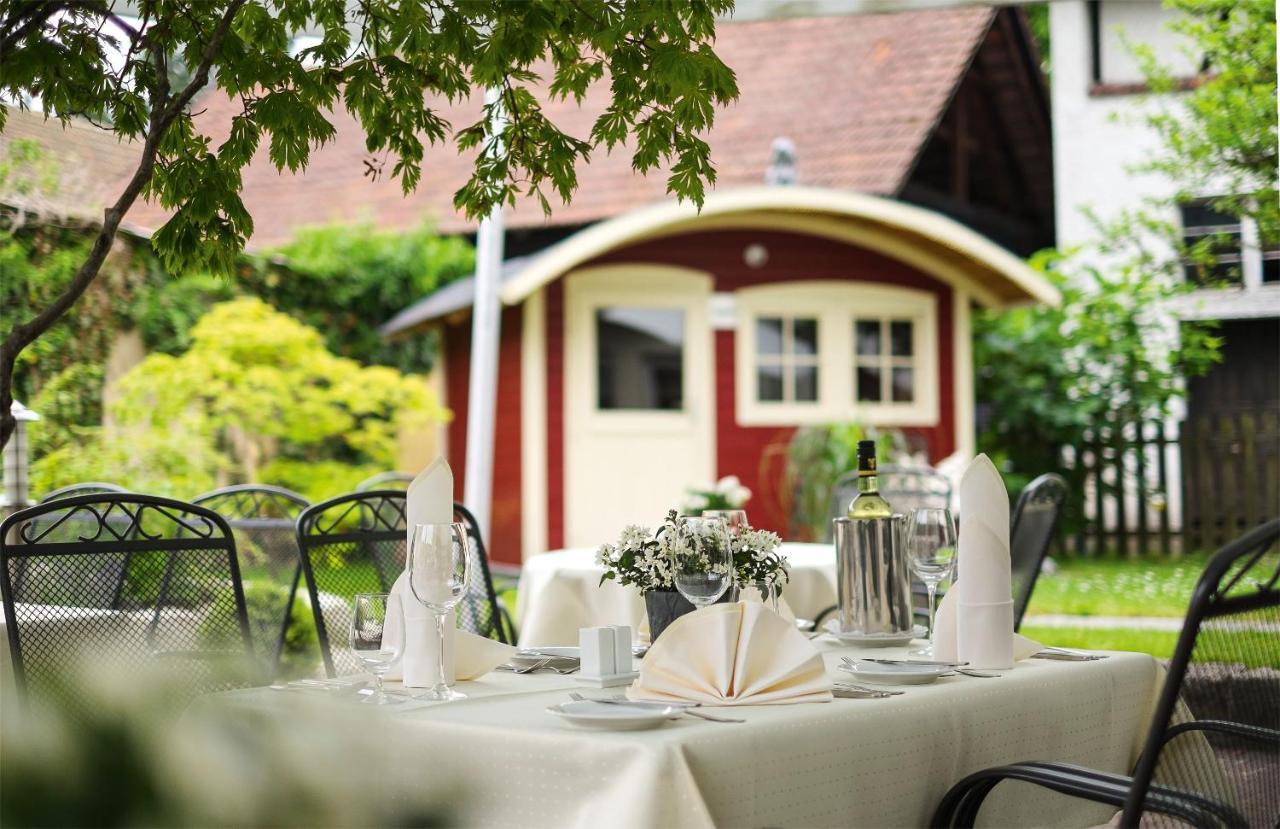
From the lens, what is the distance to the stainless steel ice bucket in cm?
274

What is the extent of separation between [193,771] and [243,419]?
9153 millimetres

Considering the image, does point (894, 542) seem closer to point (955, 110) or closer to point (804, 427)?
point (804, 427)

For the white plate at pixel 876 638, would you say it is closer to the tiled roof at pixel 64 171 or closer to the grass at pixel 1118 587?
the grass at pixel 1118 587

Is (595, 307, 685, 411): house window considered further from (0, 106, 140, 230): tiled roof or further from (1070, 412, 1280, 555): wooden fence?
(0, 106, 140, 230): tiled roof

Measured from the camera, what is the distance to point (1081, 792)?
2.08m

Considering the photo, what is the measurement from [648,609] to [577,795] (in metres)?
0.81

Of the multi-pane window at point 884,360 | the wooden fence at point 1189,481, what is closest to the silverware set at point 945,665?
the multi-pane window at point 884,360

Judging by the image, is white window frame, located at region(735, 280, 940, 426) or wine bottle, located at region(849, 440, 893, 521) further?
white window frame, located at region(735, 280, 940, 426)

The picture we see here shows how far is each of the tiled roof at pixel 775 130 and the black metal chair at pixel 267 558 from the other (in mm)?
7426

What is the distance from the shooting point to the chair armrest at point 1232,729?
200cm

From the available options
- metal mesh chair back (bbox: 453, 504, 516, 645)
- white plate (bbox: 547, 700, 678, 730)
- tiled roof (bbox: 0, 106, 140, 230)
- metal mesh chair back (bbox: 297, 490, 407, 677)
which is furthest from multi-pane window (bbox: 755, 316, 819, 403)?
white plate (bbox: 547, 700, 678, 730)

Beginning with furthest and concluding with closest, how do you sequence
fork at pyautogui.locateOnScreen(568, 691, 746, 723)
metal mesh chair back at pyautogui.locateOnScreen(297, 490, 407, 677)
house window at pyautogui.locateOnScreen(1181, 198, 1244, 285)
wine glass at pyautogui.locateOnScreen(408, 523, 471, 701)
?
house window at pyautogui.locateOnScreen(1181, 198, 1244, 285)
metal mesh chair back at pyautogui.locateOnScreen(297, 490, 407, 677)
wine glass at pyautogui.locateOnScreen(408, 523, 471, 701)
fork at pyautogui.locateOnScreen(568, 691, 746, 723)

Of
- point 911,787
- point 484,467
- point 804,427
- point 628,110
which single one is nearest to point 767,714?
point 911,787

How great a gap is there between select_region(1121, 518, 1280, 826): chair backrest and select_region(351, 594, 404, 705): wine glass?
1.06m
